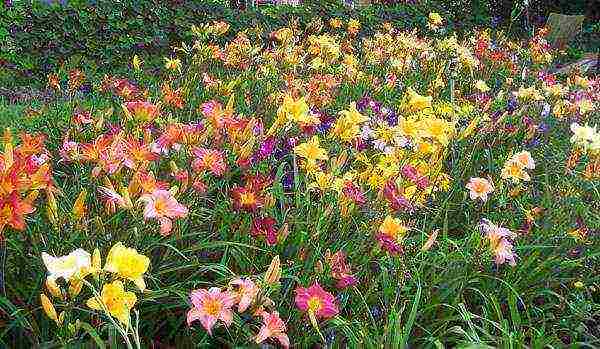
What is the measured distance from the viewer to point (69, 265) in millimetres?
1383

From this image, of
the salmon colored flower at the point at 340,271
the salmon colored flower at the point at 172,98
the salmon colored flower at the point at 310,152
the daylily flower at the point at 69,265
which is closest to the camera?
the daylily flower at the point at 69,265

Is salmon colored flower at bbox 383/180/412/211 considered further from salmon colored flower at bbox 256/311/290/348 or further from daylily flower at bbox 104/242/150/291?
daylily flower at bbox 104/242/150/291

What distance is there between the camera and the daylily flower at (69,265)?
137cm

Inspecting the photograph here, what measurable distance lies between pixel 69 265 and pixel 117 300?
115mm

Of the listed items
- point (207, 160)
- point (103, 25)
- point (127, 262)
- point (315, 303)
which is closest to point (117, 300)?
point (127, 262)

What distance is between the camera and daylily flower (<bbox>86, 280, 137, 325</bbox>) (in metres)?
1.37

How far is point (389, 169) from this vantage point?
2.23 m

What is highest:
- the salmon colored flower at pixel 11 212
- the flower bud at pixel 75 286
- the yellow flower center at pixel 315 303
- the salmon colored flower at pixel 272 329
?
the salmon colored flower at pixel 11 212

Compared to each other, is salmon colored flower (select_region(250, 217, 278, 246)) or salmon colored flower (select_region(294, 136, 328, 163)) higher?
salmon colored flower (select_region(294, 136, 328, 163))

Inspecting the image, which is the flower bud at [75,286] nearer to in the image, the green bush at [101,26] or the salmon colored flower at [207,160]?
the salmon colored flower at [207,160]

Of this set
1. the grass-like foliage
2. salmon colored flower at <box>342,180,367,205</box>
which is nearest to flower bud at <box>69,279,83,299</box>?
the grass-like foliage

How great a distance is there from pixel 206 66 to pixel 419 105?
183 centimetres

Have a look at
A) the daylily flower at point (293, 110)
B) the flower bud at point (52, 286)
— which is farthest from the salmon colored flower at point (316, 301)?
the daylily flower at point (293, 110)

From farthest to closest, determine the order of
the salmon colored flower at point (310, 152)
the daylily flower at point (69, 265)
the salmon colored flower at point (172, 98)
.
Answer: the salmon colored flower at point (172, 98)
the salmon colored flower at point (310, 152)
the daylily flower at point (69, 265)
